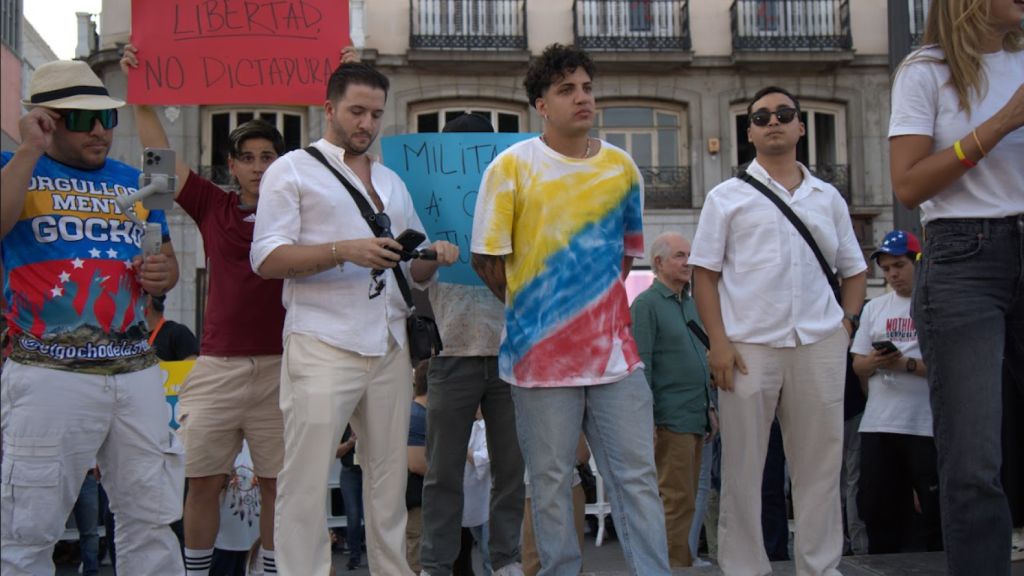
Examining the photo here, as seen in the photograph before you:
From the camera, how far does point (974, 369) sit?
317 cm

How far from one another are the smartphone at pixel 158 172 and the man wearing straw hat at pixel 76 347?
0.13 meters

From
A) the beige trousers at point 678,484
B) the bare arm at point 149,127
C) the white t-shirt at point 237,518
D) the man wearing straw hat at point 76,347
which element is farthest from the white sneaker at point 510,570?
the white t-shirt at point 237,518

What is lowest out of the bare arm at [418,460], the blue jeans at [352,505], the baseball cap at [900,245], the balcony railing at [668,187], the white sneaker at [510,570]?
the blue jeans at [352,505]

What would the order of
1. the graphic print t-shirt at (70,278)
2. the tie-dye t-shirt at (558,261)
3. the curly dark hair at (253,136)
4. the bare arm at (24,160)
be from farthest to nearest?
the curly dark hair at (253,136), the tie-dye t-shirt at (558,261), the graphic print t-shirt at (70,278), the bare arm at (24,160)

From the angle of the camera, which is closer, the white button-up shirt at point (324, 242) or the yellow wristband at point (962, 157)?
the yellow wristband at point (962, 157)

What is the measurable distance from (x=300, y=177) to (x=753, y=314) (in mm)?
1974

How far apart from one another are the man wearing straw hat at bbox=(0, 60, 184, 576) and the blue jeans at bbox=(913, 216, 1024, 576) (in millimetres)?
2793

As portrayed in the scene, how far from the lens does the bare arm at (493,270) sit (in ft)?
12.9

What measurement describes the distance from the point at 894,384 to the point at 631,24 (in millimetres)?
18097

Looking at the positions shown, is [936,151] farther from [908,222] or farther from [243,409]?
[908,222]

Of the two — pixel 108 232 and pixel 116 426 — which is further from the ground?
pixel 108 232

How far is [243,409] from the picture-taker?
441 cm

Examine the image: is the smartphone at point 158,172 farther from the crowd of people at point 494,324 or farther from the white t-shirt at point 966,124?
the white t-shirt at point 966,124

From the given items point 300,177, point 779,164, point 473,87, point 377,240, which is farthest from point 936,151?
point 473,87
